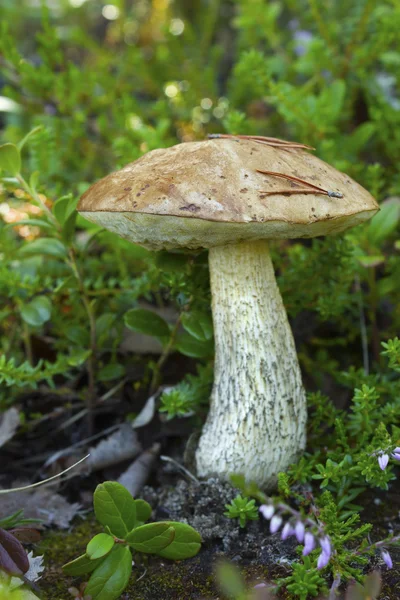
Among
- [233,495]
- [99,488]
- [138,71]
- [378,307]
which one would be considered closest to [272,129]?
[138,71]

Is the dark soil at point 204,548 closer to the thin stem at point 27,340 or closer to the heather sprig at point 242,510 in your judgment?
the heather sprig at point 242,510

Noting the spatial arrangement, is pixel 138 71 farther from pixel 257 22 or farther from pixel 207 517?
pixel 207 517

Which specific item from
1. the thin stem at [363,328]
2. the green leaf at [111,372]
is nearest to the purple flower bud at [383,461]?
the thin stem at [363,328]

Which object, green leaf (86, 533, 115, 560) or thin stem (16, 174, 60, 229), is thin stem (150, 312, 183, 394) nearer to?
thin stem (16, 174, 60, 229)

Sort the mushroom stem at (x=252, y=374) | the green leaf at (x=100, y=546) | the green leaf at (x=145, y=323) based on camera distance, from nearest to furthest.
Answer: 1. the green leaf at (x=100, y=546)
2. the mushroom stem at (x=252, y=374)
3. the green leaf at (x=145, y=323)

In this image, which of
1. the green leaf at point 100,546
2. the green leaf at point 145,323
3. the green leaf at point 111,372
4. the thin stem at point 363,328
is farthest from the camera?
the thin stem at point 363,328

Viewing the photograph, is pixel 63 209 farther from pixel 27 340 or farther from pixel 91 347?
pixel 27 340

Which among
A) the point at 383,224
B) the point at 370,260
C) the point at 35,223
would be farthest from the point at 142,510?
the point at 383,224
